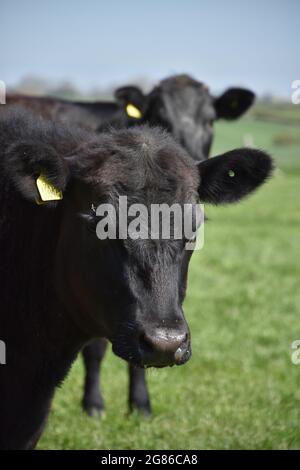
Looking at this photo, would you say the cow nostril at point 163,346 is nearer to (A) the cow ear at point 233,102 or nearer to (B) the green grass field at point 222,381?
(B) the green grass field at point 222,381

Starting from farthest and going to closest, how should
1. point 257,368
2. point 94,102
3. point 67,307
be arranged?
point 94,102
point 257,368
point 67,307

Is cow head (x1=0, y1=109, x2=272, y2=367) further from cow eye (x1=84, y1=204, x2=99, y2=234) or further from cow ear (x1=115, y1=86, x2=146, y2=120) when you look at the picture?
cow ear (x1=115, y1=86, x2=146, y2=120)

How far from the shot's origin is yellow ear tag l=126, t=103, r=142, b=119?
7336mm

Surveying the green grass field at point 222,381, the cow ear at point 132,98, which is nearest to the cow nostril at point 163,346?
the green grass field at point 222,381

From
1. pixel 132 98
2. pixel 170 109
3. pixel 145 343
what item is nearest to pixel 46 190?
pixel 145 343

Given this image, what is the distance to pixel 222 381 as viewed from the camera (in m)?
6.11

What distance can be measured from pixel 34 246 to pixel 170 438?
1.95 meters

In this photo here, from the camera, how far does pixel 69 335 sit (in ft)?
11.9

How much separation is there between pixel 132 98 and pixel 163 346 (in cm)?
497

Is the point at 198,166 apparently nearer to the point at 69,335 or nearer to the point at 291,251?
the point at 69,335

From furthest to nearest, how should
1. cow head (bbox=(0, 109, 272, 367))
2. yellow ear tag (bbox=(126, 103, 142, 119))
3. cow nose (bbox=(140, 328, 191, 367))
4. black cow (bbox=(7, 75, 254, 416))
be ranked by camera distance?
1. yellow ear tag (bbox=(126, 103, 142, 119))
2. black cow (bbox=(7, 75, 254, 416))
3. cow head (bbox=(0, 109, 272, 367))
4. cow nose (bbox=(140, 328, 191, 367))

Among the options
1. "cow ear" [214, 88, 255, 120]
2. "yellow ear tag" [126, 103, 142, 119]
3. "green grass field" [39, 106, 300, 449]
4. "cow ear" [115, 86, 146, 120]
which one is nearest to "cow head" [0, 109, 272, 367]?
"green grass field" [39, 106, 300, 449]

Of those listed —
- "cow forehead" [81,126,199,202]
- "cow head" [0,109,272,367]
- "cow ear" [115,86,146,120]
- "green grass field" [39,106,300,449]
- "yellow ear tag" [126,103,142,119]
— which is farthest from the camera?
"cow ear" [115,86,146,120]
